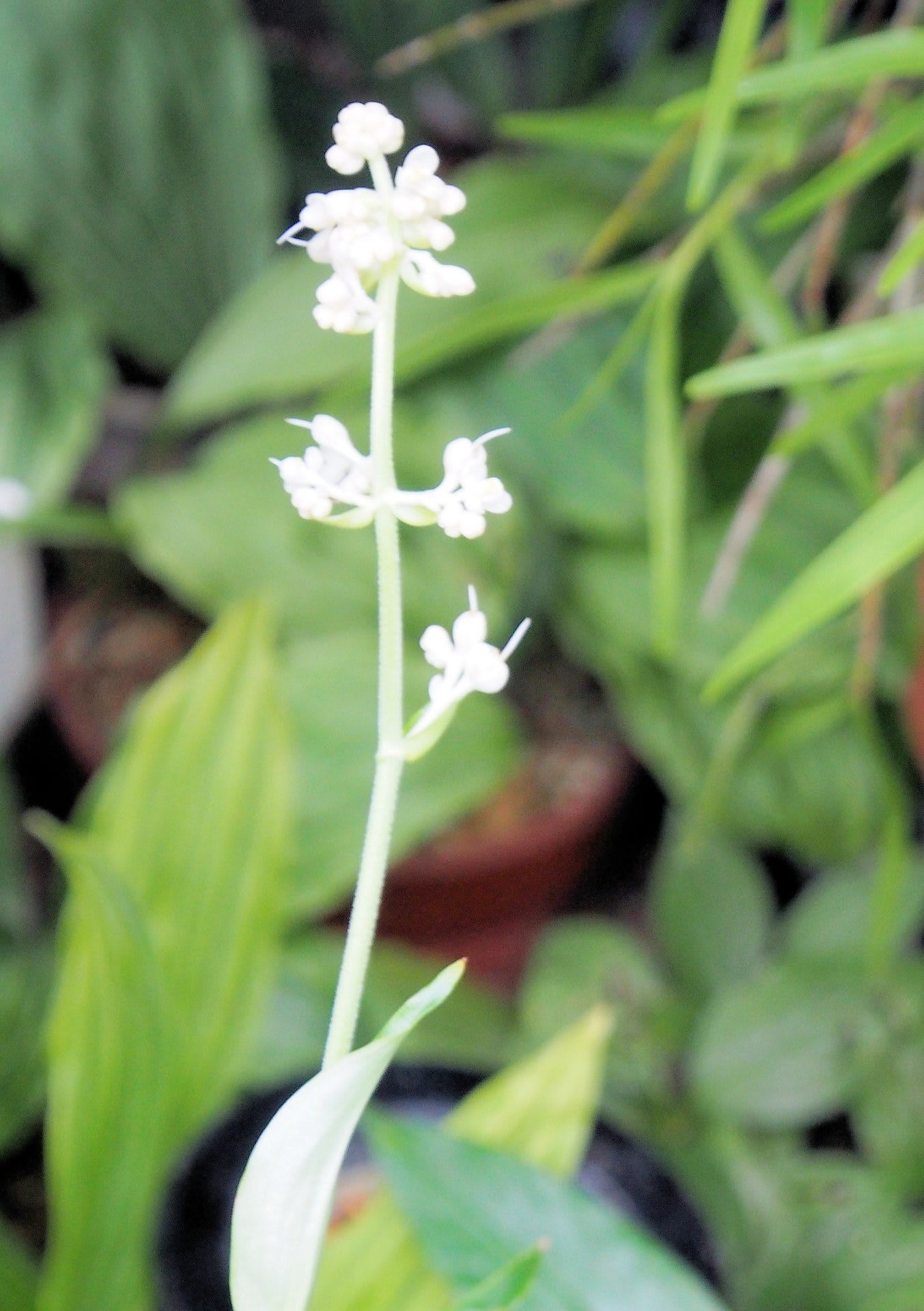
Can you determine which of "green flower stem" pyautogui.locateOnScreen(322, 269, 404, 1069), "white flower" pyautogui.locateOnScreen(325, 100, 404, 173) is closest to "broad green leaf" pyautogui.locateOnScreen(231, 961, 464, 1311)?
"green flower stem" pyautogui.locateOnScreen(322, 269, 404, 1069)

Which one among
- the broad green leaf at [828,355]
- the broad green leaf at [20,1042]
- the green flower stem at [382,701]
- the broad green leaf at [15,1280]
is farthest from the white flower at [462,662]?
the broad green leaf at [20,1042]

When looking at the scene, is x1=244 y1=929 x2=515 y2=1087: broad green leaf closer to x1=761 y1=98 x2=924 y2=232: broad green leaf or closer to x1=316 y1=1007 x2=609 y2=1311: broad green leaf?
Result: x1=316 y1=1007 x2=609 y2=1311: broad green leaf

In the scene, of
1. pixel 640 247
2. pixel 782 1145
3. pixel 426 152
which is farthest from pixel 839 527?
pixel 426 152

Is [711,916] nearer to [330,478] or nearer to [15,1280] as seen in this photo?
[15,1280]

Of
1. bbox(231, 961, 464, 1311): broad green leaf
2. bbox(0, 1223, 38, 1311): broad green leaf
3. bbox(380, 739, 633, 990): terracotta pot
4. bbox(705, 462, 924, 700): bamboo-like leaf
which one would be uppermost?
bbox(380, 739, 633, 990): terracotta pot

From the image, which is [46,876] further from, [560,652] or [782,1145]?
[782,1145]

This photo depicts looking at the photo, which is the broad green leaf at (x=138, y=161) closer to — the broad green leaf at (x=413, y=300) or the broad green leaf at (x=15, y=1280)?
the broad green leaf at (x=413, y=300)
